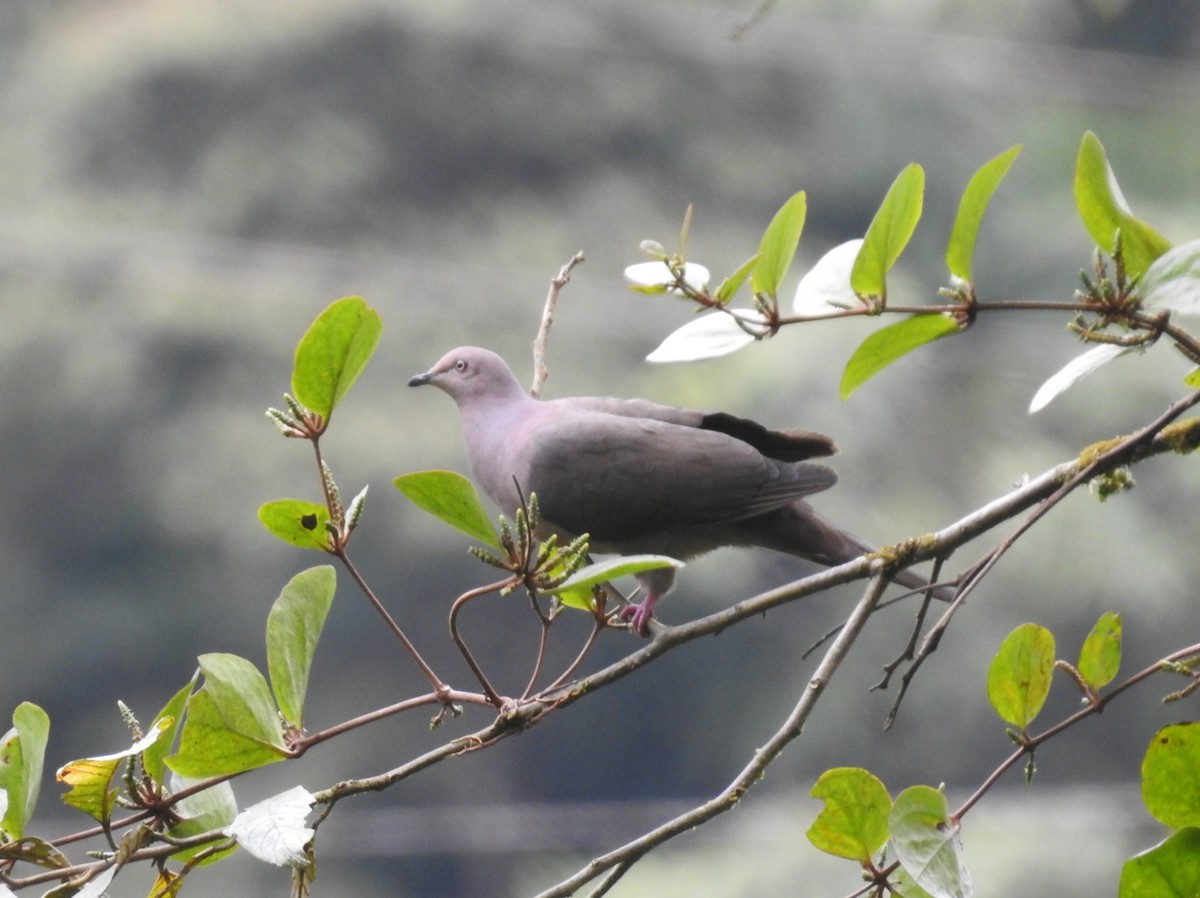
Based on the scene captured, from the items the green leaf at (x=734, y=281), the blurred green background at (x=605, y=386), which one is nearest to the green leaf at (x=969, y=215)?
the green leaf at (x=734, y=281)

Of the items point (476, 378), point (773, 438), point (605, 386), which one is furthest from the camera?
point (605, 386)

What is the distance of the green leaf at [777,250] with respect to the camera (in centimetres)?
100

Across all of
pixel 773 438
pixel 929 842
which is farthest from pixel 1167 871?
pixel 773 438

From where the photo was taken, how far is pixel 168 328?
3955 millimetres

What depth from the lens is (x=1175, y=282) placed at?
815mm

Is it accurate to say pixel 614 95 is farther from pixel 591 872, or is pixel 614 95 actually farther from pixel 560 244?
pixel 591 872

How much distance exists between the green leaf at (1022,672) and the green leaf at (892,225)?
0.29m

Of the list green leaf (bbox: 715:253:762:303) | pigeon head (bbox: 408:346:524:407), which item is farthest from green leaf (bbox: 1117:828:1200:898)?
pigeon head (bbox: 408:346:524:407)

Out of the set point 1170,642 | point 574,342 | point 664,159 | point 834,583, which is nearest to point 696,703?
point 574,342

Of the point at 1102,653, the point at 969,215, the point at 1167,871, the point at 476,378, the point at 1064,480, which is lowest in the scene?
the point at 1167,871

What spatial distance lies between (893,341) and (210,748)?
59 cm

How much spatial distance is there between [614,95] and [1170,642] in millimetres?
2570

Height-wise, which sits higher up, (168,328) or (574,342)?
(168,328)

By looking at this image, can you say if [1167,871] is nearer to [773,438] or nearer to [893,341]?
[893,341]
